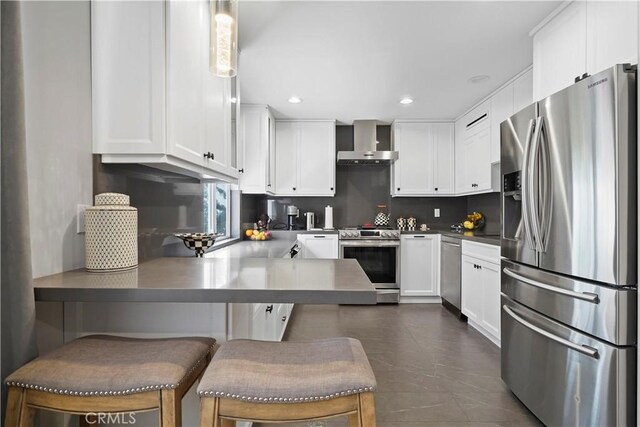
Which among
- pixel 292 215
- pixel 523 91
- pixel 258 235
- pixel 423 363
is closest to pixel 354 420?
pixel 423 363

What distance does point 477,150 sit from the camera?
3.81 metres

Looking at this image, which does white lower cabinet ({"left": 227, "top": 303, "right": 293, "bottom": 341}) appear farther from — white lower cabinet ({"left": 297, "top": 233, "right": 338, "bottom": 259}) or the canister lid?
white lower cabinet ({"left": 297, "top": 233, "right": 338, "bottom": 259})

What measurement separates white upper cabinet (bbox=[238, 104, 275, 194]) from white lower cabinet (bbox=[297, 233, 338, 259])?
0.83m

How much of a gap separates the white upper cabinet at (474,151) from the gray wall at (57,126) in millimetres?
3518

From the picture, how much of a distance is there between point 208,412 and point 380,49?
2521 millimetres

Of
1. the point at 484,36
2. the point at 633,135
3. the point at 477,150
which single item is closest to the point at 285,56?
the point at 484,36

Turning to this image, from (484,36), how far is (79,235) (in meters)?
2.68

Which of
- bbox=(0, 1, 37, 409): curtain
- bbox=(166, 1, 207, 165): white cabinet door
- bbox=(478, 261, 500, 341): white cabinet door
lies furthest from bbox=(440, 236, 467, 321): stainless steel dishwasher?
bbox=(0, 1, 37, 409): curtain

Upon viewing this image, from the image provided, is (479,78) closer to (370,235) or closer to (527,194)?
(527,194)

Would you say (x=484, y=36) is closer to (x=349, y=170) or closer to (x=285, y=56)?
(x=285, y=56)

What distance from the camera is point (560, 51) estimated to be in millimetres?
1979

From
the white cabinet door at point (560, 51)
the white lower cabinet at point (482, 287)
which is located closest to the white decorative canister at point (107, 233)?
the white cabinet door at point (560, 51)

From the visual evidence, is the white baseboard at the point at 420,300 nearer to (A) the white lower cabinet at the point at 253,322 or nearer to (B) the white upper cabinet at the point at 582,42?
(A) the white lower cabinet at the point at 253,322

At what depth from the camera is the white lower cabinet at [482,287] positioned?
9.43ft
